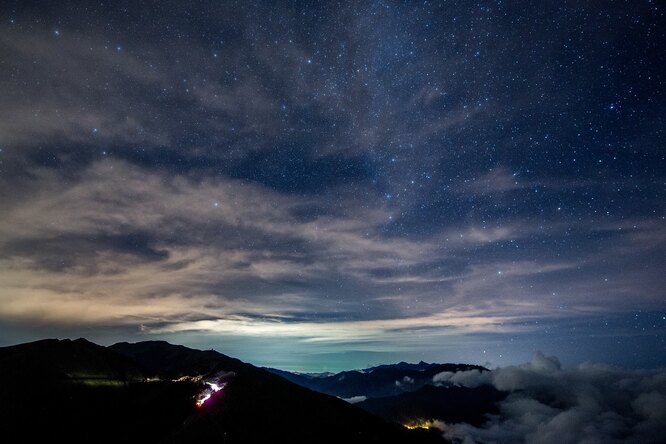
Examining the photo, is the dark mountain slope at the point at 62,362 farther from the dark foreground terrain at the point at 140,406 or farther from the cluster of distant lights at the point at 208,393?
the cluster of distant lights at the point at 208,393

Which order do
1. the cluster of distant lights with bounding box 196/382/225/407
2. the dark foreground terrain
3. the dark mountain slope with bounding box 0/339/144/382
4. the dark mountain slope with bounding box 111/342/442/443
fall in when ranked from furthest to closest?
the cluster of distant lights with bounding box 196/382/225/407
the dark mountain slope with bounding box 111/342/442/443
the dark mountain slope with bounding box 0/339/144/382
the dark foreground terrain

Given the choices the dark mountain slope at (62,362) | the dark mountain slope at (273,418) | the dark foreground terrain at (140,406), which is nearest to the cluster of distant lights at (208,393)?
the dark foreground terrain at (140,406)

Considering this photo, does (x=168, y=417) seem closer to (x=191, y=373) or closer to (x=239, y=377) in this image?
(x=239, y=377)

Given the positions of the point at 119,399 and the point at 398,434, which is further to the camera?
the point at 398,434

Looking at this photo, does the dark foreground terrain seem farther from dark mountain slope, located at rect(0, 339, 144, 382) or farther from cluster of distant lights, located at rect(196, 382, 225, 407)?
cluster of distant lights, located at rect(196, 382, 225, 407)

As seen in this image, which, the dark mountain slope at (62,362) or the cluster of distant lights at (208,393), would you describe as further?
the cluster of distant lights at (208,393)

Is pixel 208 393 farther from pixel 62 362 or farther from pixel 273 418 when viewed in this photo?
pixel 62 362

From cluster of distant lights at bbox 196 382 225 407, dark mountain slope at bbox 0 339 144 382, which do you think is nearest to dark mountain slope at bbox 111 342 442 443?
cluster of distant lights at bbox 196 382 225 407

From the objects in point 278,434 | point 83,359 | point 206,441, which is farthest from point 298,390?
point 83,359

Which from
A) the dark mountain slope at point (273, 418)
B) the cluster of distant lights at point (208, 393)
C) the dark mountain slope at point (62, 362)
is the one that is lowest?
the dark mountain slope at point (273, 418)

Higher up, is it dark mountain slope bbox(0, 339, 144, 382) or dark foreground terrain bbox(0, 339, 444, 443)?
dark mountain slope bbox(0, 339, 144, 382)

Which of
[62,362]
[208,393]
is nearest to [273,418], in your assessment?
[208,393]
